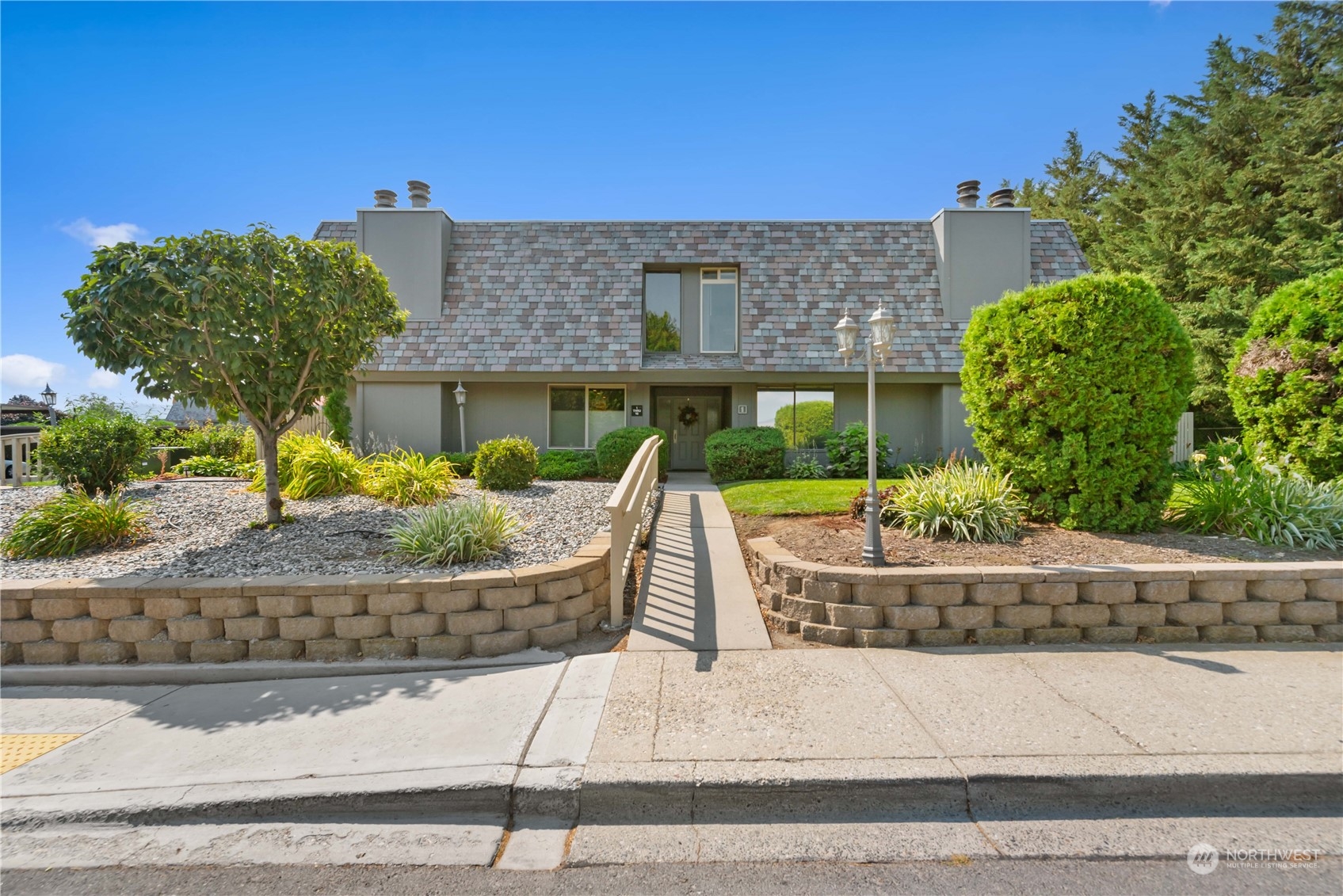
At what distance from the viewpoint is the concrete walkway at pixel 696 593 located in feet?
14.0

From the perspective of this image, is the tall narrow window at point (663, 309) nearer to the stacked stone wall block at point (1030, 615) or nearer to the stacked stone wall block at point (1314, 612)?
the stacked stone wall block at point (1030, 615)

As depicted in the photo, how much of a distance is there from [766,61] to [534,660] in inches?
372

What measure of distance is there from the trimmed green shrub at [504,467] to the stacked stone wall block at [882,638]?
580cm

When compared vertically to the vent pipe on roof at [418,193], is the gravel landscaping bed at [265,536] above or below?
below

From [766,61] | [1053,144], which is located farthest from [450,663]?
[1053,144]

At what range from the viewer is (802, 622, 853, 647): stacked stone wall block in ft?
13.9

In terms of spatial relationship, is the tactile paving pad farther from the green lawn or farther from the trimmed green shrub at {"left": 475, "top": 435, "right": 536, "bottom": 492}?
the green lawn

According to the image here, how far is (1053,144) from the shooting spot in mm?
29625

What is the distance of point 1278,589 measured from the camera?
14.0 ft

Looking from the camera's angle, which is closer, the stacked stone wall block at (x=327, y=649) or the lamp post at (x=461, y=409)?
the stacked stone wall block at (x=327, y=649)

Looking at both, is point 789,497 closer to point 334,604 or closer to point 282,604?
point 334,604

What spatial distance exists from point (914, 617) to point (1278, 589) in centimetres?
286

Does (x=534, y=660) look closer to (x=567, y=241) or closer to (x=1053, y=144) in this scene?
(x=567, y=241)

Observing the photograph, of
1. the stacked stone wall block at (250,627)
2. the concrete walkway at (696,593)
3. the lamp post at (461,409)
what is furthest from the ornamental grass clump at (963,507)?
the lamp post at (461,409)
